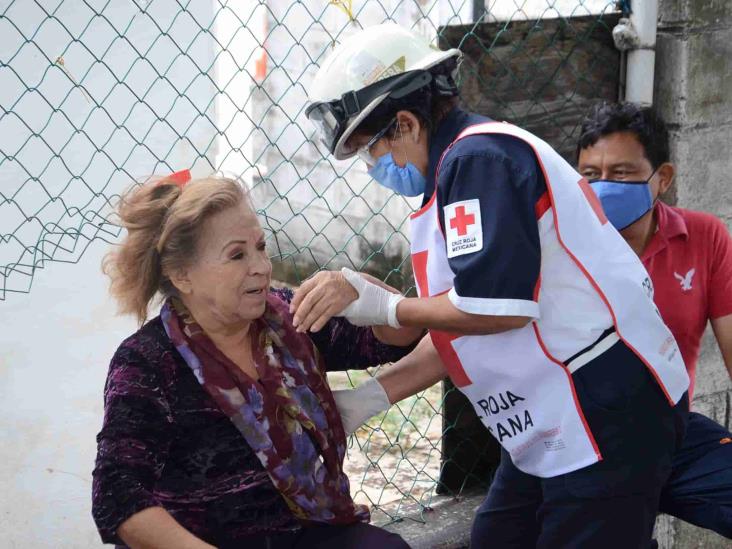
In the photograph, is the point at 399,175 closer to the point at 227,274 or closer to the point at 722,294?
the point at 227,274

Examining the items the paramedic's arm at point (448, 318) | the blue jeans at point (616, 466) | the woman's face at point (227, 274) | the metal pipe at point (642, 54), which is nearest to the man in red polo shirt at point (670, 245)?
the blue jeans at point (616, 466)

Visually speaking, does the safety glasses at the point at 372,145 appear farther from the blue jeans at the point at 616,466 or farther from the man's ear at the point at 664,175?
the man's ear at the point at 664,175

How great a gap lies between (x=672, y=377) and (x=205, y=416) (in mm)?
1129

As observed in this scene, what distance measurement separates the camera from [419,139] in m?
2.43

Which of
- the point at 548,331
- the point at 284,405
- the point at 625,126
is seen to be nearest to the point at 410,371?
the point at 284,405

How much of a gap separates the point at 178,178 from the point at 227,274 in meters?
0.31

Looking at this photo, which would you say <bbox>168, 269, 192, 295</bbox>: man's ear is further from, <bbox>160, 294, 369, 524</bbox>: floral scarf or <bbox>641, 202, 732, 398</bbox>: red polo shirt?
<bbox>641, 202, 732, 398</bbox>: red polo shirt

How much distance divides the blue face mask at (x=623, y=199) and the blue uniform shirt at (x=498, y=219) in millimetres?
814

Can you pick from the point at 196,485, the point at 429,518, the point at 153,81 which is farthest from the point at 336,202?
the point at 196,485

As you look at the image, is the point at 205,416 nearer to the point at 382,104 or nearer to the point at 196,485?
the point at 196,485

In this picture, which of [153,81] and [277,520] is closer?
[277,520]

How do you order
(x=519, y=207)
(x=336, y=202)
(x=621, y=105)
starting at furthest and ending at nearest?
(x=336, y=202) < (x=621, y=105) < (x=519, y=207)

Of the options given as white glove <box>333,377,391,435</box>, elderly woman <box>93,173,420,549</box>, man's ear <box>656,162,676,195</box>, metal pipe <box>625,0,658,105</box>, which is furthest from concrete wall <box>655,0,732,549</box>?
elderly woman <box>93,173,420,549</box>

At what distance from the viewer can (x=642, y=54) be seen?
3.68 meters
